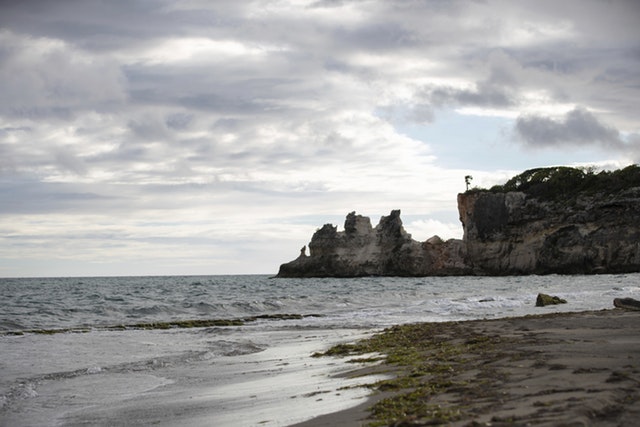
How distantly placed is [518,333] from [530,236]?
240 ft

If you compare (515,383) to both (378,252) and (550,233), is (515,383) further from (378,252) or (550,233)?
(378,252)

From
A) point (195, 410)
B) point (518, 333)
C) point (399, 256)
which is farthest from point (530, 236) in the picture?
point (195, 410)

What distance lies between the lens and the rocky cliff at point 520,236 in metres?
74.4

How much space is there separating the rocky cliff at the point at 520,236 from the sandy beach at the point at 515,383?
68191mm

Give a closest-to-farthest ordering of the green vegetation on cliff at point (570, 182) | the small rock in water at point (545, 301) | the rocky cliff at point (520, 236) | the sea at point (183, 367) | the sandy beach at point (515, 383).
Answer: the sandy beach at point (515, 383) < the sea at point (183, 367) < the small rock in water at point (545, 301) < the rocky cliff at point (520, 236) < the green vegetation on cliff at point (570, 182)

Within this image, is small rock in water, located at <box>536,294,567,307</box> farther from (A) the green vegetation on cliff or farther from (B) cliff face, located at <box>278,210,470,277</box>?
(B) cliff face, located at <box>278,210,470,277</box>

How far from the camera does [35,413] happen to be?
8602mm

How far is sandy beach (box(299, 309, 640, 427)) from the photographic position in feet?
16.8

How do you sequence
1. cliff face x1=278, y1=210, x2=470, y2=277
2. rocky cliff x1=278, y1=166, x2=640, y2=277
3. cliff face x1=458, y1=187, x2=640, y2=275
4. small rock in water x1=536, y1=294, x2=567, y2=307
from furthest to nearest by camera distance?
1. cliff face x1=278, y1=210, x2=470, y2=277
2. rocky cliff x1=278, y1=166, x2=640, y2=277
3. cliff face x1=458, y1=187, x2=640, y2=275
4. small rock in water x1=536, y1=294, x2=567, y2=307

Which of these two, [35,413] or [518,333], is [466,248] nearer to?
[518,333]

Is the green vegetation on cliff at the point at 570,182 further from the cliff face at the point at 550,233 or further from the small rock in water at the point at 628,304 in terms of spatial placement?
the small rock in water at the point at 628,304

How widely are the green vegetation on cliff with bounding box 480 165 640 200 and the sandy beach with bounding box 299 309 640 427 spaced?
7346cm

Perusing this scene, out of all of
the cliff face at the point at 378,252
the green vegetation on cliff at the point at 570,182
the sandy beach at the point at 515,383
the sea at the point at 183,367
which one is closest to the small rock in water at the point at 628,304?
the sea at the point at 183,367

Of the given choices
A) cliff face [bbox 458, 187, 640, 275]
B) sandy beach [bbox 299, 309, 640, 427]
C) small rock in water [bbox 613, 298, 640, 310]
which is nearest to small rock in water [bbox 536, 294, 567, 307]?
small rock in water [bbox 613, 298, 640, 310]
